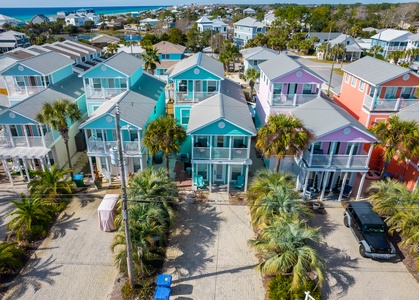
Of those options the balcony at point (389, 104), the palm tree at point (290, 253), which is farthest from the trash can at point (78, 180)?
the balcony at point (389, 104)

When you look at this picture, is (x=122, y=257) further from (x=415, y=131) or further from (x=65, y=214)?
(x=415, y=131)

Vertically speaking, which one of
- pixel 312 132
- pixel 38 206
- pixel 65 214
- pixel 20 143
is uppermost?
pixel 312 132

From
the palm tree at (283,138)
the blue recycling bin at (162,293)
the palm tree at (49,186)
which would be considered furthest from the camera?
the palm tree at (49,186)

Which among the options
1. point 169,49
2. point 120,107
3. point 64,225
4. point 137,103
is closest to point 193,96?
point 137,103

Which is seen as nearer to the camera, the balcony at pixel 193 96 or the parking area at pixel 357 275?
the parking area at pixel 357 275

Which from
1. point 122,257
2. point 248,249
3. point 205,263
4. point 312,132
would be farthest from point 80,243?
point 312,132

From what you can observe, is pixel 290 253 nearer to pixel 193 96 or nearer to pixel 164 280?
pixel 164 280

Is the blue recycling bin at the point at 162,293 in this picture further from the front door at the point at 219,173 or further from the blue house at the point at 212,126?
the front door at the point at 219,173
